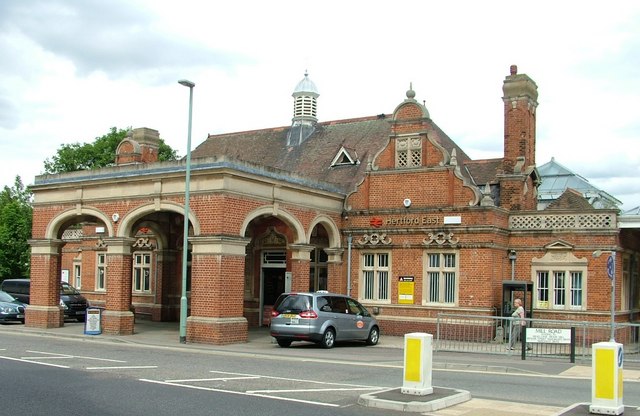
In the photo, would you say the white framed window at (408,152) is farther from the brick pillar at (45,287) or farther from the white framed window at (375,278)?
the brick pillar at (45,287)

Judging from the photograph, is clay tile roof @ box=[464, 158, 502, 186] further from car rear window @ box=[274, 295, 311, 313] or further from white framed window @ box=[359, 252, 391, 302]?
car rear window @ box=[274, 295, 311, 313]

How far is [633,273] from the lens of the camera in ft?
89.5

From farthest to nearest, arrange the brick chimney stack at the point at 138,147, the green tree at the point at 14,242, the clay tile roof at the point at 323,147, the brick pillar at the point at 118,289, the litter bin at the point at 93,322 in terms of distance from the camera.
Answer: the green tree at the point at 14,242
the brick chimney stack at the point at 138,147
the clay tile roof at the point at 323,147
the brick pillar at the point at 118,289
the litter bin at the point at 93,322

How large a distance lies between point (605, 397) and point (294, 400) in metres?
4.50

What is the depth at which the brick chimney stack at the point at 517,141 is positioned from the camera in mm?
26984

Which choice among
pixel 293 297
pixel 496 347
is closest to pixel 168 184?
pixel 293 297

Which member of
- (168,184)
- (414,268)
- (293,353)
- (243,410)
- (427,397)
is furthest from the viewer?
(414,268)

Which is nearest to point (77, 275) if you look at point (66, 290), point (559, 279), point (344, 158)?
point (66, 290)

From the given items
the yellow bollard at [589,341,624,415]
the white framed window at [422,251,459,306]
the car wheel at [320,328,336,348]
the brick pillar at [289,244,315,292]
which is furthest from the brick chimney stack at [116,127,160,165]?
the yellow bollard at [589,341,624,415]

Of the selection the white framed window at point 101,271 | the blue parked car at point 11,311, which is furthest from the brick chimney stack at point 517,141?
the white framed window at point 101,271

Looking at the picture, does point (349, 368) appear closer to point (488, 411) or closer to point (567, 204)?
point (488, 411)

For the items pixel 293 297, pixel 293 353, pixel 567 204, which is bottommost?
pixel 293 353

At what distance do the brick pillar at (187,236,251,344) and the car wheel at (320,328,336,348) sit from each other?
286 cm

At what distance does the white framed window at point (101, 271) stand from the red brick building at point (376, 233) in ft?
21.8
